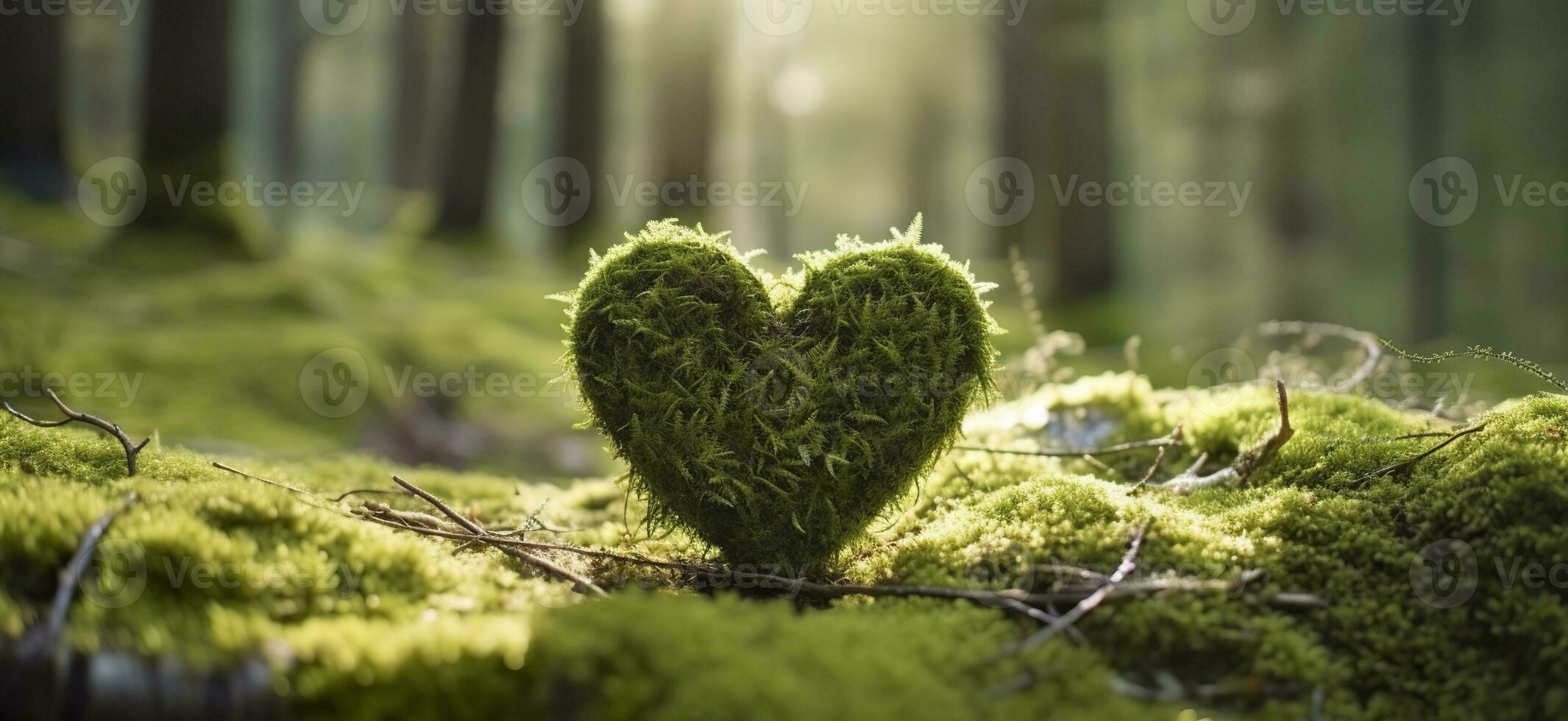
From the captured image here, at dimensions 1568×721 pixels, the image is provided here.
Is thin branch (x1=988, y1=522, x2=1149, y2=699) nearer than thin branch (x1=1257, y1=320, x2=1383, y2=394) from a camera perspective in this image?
Yes

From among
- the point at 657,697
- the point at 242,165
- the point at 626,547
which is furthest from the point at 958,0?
the point at 657,697

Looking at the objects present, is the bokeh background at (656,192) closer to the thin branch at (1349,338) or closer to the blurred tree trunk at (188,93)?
the blurred tree trunk at (188,93)

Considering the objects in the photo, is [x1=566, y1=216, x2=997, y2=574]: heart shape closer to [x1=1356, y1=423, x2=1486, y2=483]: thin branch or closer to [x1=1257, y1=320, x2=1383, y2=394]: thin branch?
[x1=1356, y1=423, x2=1486, y2=483]: thin branch

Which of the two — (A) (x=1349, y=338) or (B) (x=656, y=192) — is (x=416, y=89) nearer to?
(B) (x=656, y=192)

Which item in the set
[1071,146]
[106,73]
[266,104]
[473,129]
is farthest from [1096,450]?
[106,73]

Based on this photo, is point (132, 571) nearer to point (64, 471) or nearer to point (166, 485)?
point (166, 485)

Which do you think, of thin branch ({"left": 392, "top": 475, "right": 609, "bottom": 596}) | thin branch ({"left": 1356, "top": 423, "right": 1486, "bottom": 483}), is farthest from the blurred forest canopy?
thin branch ({"left": 1356, "top": 423, "right": 1486, "bottom": 483})

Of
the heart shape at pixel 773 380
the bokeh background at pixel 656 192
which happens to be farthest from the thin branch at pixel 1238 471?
the bokeh background at pixel 656 192
